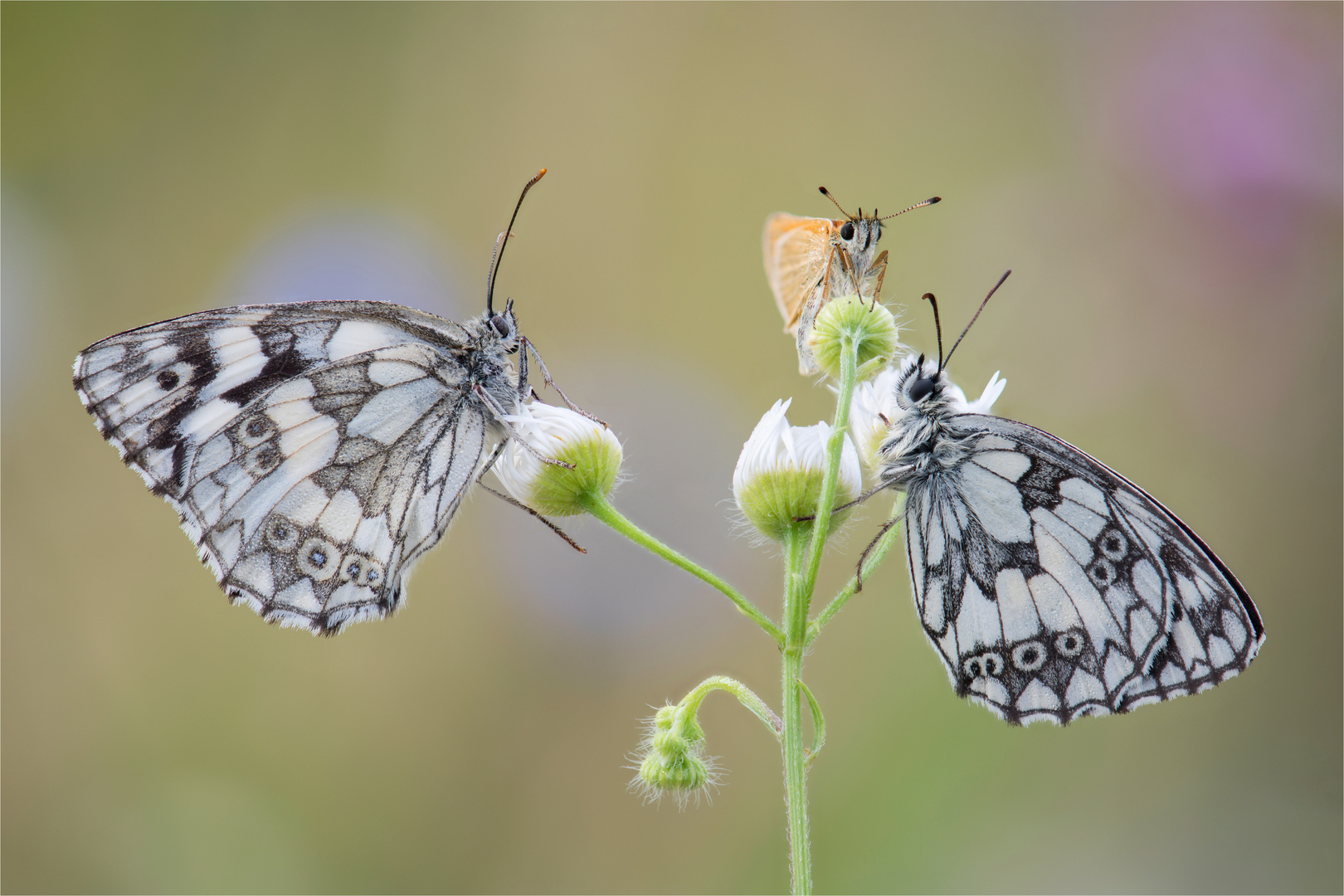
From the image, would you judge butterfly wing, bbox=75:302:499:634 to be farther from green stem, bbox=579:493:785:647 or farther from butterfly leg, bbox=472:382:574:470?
green stem, bbox=579:493:785:647

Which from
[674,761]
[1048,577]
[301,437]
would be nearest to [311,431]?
[301,437]

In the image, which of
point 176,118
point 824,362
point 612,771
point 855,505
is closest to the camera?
point 855,505

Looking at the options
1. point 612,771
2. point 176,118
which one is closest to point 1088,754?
point 612,771

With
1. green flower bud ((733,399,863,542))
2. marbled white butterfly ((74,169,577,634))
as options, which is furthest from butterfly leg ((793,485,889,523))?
marbled white butterfly ((74,169,577,634))

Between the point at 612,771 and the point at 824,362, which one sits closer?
the point at 824,362

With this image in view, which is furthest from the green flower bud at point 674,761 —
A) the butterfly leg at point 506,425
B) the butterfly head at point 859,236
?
the butterfly head at point 859,236

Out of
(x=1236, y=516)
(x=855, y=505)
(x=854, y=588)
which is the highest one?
(x=1236, y=516)

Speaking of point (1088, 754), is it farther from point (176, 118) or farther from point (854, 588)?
point (176, 118)

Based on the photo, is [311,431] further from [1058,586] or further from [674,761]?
[1058,586]
